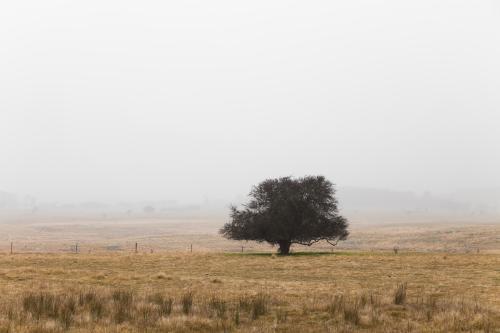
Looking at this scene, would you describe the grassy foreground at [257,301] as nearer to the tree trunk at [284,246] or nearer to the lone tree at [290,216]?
the lone tree at [290,216]

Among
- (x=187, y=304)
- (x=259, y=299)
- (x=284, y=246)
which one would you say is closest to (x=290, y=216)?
(x=284, y=246)

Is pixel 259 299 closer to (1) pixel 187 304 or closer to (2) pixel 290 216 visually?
(1) pixel 187 304

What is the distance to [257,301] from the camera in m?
18.8

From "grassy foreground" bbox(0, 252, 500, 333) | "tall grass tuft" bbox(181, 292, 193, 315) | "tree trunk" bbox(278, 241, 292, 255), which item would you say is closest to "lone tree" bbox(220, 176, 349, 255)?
"tree trunk" bbox(278, 241, 292, 255)

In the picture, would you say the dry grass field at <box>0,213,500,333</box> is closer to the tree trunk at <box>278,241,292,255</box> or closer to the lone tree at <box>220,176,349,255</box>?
the lone tree at <box>220,176,349,255</box>

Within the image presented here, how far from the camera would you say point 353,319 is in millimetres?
16547

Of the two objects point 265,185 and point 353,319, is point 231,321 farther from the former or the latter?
point 265,185

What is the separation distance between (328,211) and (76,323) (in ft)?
132

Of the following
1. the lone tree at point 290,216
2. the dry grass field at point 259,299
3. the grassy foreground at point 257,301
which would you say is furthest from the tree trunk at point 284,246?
the grassy foreground at point 257,301

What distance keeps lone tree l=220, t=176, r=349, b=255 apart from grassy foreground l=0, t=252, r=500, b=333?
16039 millimetres

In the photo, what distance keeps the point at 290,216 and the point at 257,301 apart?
32.9 meters

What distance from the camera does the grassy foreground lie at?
1537cm

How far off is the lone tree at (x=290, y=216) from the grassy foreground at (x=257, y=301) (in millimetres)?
16039

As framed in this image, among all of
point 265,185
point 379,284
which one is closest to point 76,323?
point 379,284
